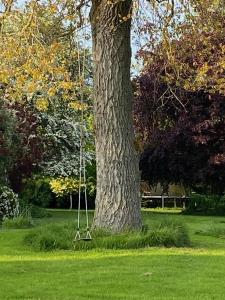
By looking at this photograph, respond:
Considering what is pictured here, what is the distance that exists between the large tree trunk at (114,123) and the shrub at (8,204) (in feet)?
25.8

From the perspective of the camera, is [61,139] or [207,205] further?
[207,205]

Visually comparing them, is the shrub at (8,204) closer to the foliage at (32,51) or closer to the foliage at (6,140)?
the foliage at (6,140)

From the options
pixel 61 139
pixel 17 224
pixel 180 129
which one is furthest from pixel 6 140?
pixel 180 129

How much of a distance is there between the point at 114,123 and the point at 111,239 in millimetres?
2319

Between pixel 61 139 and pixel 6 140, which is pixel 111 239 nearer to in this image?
pixel 6 140

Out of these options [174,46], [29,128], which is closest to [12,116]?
[29,128]

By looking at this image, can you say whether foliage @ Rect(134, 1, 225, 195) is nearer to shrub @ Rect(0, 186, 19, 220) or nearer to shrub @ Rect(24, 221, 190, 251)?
shrub @ Rect(0, 186, 19, 220)

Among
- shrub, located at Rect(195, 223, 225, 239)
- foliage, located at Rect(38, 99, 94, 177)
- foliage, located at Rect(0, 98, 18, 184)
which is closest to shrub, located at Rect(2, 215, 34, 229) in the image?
shrub, located at Rect(195, 223, 225, 239)

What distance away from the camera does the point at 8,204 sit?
20141mm

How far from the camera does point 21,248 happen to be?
38.1ft

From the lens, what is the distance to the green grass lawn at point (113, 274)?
704 centimetres

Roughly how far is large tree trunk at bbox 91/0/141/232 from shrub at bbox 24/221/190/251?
0.50 meters

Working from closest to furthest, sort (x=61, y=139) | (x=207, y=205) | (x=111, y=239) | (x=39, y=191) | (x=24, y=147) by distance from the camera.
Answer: (x=111, y=239) → (x=24, y=147) → (x=61, y=139) → (x=207, y=205) → (x=39, y=191)

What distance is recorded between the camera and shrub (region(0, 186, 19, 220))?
787 inches
